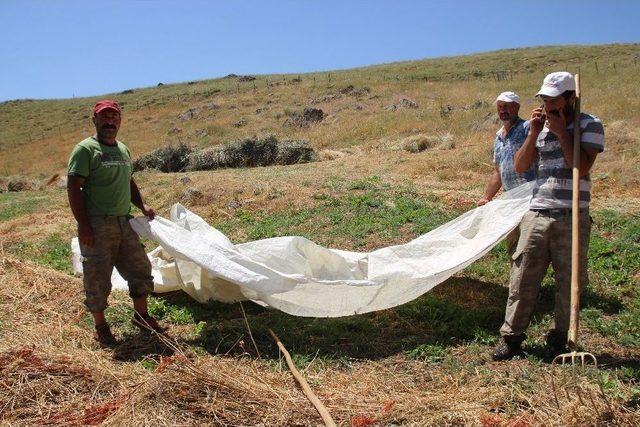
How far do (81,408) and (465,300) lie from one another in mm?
3035

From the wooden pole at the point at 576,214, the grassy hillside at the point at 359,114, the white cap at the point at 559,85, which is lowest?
the wooden pole at the point at 576,214

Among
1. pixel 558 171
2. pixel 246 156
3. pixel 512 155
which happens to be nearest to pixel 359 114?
pixel 246 156

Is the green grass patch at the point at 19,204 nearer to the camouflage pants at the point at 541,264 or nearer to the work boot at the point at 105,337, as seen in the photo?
the work boot at the point at 105,337

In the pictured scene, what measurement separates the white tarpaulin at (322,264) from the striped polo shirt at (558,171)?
0.68 meters

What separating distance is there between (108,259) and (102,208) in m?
0.39

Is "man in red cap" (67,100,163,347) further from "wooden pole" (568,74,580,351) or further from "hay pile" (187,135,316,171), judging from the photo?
"hay pile" (187,135,316,171)

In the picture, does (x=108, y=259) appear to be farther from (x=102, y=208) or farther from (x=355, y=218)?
(x=355, y=218)

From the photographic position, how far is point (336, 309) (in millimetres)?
3918

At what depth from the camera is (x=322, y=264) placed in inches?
175

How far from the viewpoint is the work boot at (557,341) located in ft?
11.2

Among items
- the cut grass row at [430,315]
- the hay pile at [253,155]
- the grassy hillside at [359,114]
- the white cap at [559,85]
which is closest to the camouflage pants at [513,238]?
the cut grass row at [430,315]

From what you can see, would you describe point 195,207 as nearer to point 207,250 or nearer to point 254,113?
point 207,250

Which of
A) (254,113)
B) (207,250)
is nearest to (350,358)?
(207,250)

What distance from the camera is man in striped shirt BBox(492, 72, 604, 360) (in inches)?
125
